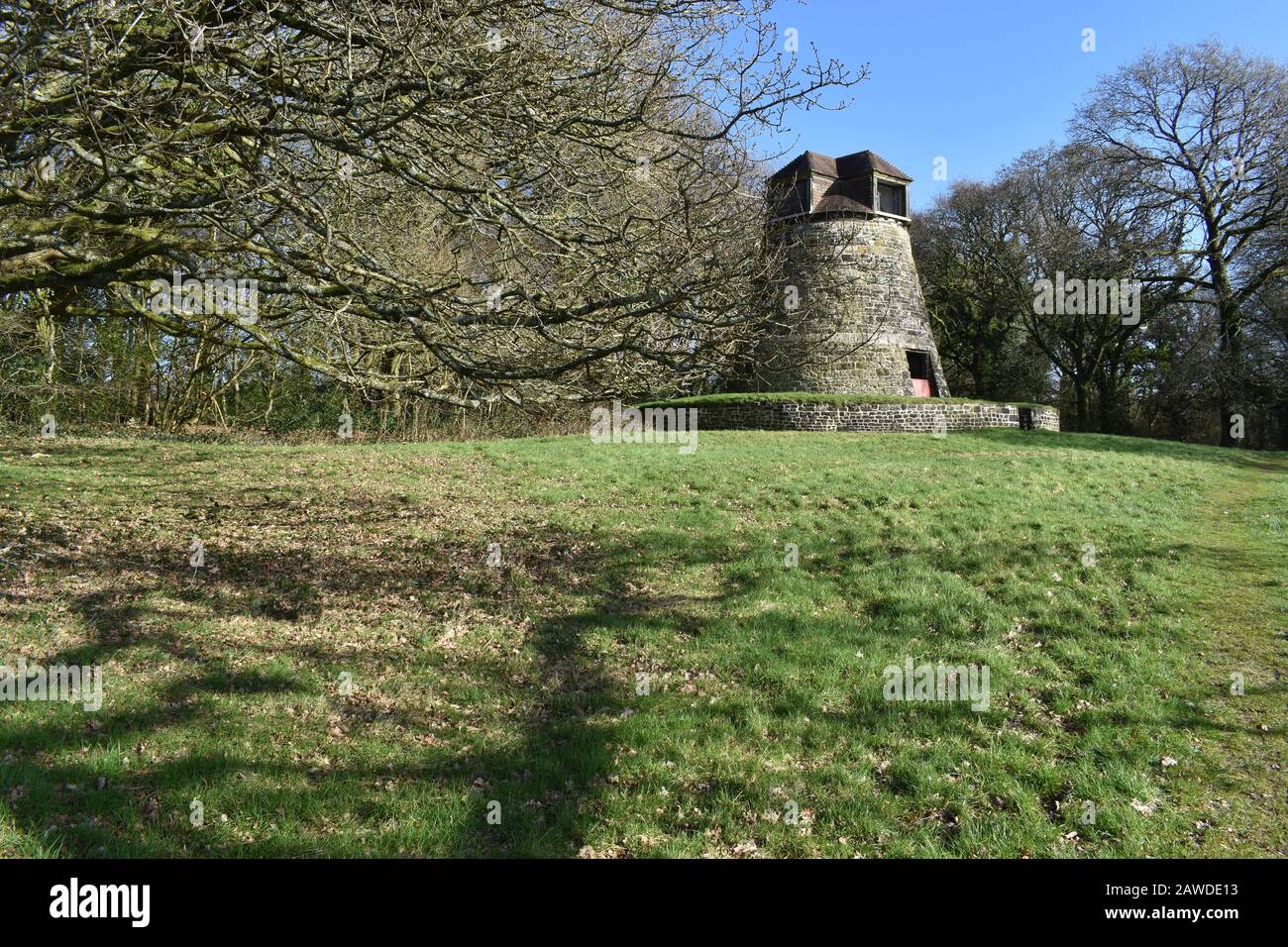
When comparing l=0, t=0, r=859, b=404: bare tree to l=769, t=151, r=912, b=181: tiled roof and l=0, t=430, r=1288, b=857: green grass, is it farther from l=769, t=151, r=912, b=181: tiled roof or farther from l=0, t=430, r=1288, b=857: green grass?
l=769, t=151, r=912, b=181: tiled roof

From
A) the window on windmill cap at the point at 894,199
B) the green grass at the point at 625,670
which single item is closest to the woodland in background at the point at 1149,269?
the window on windmill cap at the point at 894,199

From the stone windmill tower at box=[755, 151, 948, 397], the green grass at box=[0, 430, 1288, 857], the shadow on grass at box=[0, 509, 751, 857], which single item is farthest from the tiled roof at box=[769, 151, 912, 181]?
the shadow on grass at box=[0, 509, 751, 857]

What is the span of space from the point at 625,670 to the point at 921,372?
28.2m

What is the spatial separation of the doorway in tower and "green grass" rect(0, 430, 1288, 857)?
19.5m

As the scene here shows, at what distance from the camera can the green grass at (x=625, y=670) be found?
4.12 meters

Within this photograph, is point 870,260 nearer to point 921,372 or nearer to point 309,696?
point 921,372

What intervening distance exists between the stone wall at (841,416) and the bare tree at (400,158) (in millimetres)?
17650

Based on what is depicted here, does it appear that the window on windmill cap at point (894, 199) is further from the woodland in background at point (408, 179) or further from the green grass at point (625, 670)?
the woodland in background at point (408, 179)

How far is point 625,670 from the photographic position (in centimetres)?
623

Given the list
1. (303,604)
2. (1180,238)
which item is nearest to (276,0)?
(303,604)

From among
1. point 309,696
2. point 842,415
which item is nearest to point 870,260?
point 842,415

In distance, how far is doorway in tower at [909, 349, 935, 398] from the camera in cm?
3084

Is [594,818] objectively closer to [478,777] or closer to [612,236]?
[478,777]
